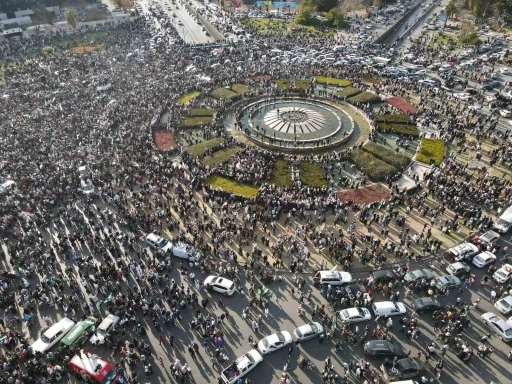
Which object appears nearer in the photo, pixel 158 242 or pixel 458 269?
pixel 458 269

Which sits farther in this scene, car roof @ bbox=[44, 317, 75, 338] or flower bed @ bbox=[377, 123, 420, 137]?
flower bed @ bbox=[377, 123, 420, 137]

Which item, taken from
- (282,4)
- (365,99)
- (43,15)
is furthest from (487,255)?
(43,15)

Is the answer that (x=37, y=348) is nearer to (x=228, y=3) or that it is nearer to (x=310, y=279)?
(x=310, y=279)

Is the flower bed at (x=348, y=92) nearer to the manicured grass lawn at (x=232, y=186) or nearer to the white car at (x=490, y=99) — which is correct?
the white car at (x=490, y=99)

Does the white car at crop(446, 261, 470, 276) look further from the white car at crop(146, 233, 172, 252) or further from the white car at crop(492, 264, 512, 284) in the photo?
the white car at crop(146, 233, 172, 252)

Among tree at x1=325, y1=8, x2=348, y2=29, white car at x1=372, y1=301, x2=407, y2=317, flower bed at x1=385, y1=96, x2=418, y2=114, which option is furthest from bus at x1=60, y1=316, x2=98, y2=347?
tree at x1=325, y1=8, x2=348, y2=29

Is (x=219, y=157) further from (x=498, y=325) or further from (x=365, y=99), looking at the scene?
(x=498, y=325)
